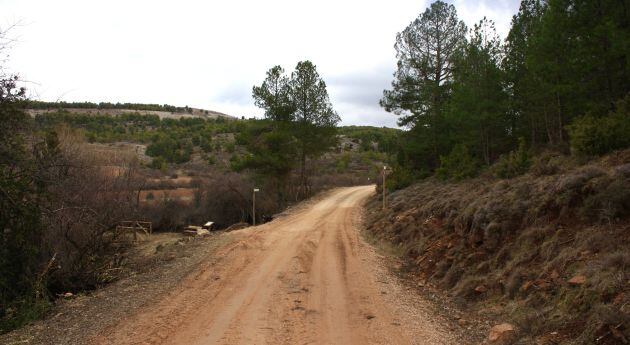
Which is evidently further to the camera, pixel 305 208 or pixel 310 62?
pixel 310 62

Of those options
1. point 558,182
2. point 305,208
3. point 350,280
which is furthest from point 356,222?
point 558,182

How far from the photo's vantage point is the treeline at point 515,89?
15062 mm

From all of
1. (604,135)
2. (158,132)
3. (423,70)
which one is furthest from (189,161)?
(604,135)

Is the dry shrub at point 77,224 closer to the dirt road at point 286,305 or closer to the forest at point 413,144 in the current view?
the forest at point 413,144

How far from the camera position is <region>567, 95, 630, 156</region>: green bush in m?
12.7

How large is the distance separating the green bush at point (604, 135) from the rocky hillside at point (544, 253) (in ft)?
2.04

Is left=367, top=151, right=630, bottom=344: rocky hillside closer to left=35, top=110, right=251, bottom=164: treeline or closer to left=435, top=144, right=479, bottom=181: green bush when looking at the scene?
left=435, top=144, right=479, bottom=181: green bush

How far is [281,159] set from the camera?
3356 centimetres

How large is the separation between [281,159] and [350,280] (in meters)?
22.4

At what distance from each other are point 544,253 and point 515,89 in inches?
592

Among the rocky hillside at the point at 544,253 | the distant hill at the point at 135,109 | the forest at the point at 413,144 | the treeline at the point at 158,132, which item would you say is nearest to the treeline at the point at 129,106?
the distant hill at the point at 135,109

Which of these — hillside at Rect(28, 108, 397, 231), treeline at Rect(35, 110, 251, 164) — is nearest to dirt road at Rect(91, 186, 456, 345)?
hillside at Rect(28, 108, 397, 231)

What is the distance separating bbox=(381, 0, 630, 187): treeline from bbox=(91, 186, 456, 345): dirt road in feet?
23.9

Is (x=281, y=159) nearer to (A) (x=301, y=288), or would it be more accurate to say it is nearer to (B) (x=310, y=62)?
(B) (x=310, y=62)
